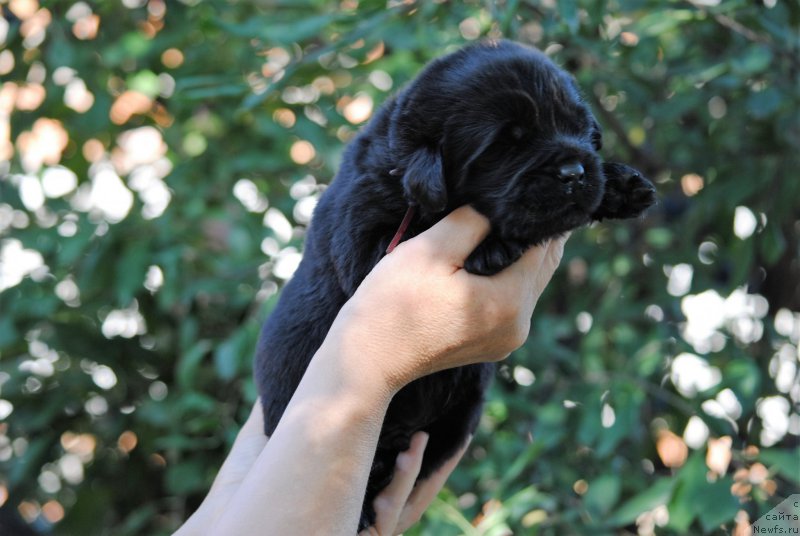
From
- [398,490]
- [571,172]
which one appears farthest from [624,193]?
[398,490]

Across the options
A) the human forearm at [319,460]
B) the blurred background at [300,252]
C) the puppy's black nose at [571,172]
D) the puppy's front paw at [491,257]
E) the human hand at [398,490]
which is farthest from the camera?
the blurred background at [300,252]

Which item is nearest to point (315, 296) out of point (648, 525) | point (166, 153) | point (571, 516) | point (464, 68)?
point (464, 68)

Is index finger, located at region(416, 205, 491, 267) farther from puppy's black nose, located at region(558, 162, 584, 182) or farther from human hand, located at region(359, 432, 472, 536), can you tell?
human hand, located at region(359, 432, 472, 536)

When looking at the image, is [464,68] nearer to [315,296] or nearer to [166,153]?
[315,296]

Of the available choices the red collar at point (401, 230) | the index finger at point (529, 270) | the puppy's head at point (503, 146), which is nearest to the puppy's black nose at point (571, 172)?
the puppy's head at point (503, 146)

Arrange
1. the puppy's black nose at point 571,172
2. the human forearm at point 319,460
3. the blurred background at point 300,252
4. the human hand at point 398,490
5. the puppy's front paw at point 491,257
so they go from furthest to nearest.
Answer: the blurred background at point 300,252, the human hand at point 398,490, the puppy's front paw at point 491,257, the puppy's black nose at point 571,172, the human forearm at point 319,460

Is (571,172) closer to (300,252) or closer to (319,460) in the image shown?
(319,460)

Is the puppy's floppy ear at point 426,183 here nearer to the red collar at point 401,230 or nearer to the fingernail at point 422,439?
the red collar at point 401,230

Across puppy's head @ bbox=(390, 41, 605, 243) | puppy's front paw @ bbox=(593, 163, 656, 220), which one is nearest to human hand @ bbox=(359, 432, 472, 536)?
puppy's head @ bbox=(390, 41, 605, 243)
